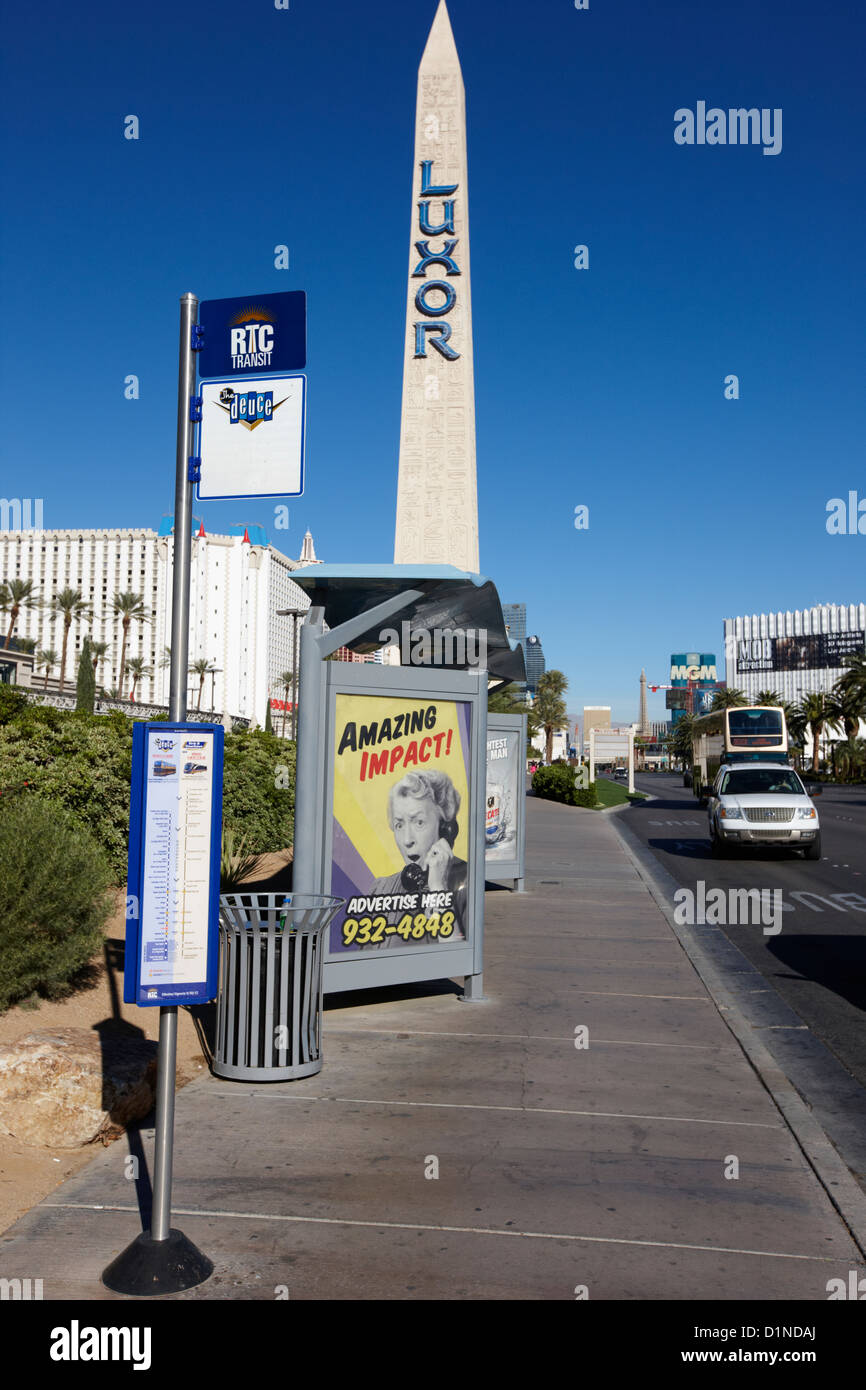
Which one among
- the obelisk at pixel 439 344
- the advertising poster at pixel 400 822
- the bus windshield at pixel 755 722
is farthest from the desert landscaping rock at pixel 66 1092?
the bus windshield at pixel 755 722

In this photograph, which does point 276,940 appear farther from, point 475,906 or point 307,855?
point 475,906

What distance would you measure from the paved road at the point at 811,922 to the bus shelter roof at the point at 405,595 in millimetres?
4179

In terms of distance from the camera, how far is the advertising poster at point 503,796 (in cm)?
1553

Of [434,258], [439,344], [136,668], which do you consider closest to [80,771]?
[439,344]

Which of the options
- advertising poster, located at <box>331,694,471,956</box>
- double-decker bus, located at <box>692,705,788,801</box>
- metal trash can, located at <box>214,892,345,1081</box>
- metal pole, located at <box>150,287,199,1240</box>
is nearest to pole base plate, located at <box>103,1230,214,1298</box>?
metal pole, located at <box>150,287,199,1240</box>

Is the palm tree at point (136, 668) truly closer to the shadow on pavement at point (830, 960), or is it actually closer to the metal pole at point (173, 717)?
the shadow on pavement at point (830, 960)

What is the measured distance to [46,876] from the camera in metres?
7.10

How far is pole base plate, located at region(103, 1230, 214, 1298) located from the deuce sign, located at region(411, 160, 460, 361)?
34718 millimetres

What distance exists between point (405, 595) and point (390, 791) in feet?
4.74

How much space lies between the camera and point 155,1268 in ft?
12.6

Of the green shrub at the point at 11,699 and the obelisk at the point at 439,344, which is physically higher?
the obelisk at the point at 439,344

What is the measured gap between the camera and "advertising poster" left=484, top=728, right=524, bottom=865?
15531 millimetres

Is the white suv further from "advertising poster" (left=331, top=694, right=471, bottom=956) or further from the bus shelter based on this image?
"advertising poster" (left=331, top=694, right=471, bottom=956)
